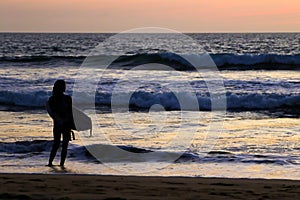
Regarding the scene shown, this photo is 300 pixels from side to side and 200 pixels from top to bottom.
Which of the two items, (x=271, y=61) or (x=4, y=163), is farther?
(x=271, y=61)

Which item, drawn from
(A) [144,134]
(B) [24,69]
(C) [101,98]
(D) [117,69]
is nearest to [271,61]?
(D) [117,69]

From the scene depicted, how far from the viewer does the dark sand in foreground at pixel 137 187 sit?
6.71 m

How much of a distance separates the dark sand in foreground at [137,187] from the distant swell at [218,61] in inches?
975

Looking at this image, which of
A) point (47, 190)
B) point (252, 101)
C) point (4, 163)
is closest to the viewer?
point (47, 190)

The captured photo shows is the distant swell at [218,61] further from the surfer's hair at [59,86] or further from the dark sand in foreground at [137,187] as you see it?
the dark sand in foreground at [137,187]

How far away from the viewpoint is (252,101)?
20656 mm

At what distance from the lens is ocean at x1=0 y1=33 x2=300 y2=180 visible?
32.4 feet

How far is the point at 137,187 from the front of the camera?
7.41 metres

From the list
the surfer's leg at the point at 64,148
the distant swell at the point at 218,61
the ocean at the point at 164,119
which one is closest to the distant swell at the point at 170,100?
the ocean at the point at 164,119

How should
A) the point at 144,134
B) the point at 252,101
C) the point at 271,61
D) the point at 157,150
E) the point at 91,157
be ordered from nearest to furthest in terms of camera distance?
the point at 91,157, the point at 157,150, the point at 144,134, the point at 252,101, the point at 271,61

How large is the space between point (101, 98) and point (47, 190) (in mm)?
14936

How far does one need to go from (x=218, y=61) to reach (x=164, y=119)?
20188 millimetres

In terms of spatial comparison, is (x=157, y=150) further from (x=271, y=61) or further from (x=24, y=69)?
(x=271, y=61)

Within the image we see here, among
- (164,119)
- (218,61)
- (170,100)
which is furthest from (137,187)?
(218,61)
